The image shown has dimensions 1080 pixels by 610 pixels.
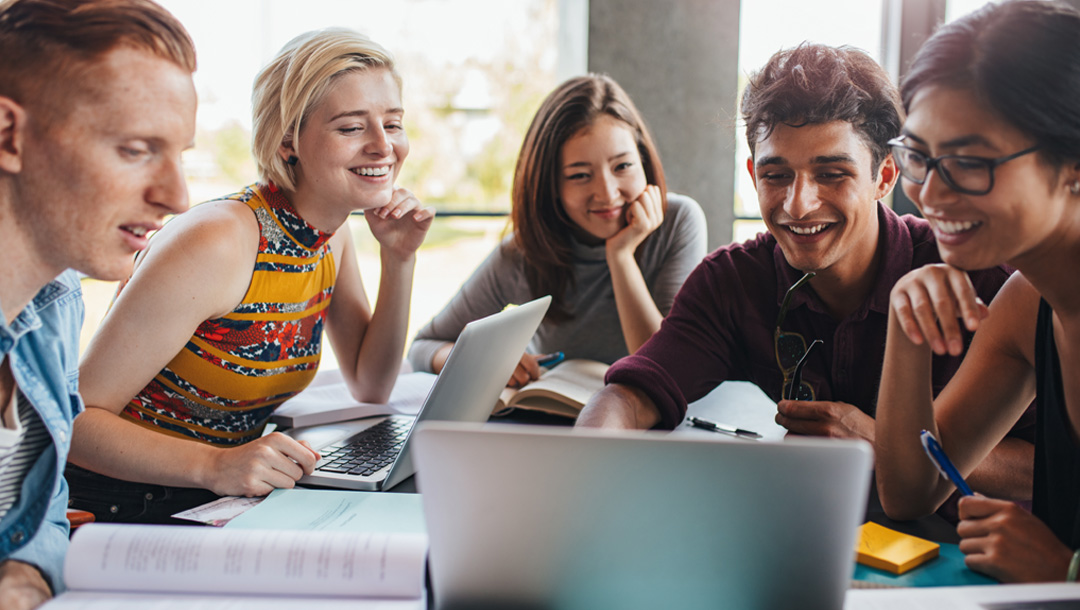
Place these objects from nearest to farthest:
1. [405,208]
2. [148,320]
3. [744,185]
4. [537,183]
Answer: [148,320] < [405,208] < [537,183] < [744,185]

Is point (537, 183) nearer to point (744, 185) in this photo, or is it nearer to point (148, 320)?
point (148, 320)

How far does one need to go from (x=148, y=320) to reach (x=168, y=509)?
316 mm

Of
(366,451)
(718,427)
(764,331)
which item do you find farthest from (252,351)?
(764,331)

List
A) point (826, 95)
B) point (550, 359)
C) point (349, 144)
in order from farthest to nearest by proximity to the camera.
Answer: point (550, 359)
point (349, 144)
point (826, 95)

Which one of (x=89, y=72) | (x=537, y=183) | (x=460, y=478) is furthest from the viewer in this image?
(x=537, y=183)

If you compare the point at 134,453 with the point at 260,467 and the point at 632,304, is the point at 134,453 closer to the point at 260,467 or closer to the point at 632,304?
the point at 260,467

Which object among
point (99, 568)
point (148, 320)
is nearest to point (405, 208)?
point (148, 320)

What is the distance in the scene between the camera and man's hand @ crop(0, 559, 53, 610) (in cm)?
79

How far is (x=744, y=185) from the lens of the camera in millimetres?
3730

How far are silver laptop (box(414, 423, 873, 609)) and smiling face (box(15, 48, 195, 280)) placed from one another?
470mm

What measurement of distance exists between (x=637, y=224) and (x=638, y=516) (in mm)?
1497

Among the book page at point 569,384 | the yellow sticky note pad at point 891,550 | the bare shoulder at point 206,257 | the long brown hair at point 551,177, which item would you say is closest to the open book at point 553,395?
the book page at point 569,384

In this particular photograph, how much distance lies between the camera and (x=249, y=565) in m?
0.74

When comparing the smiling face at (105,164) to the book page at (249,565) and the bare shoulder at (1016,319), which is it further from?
Answer: the bare shoulder at (1016,319)
